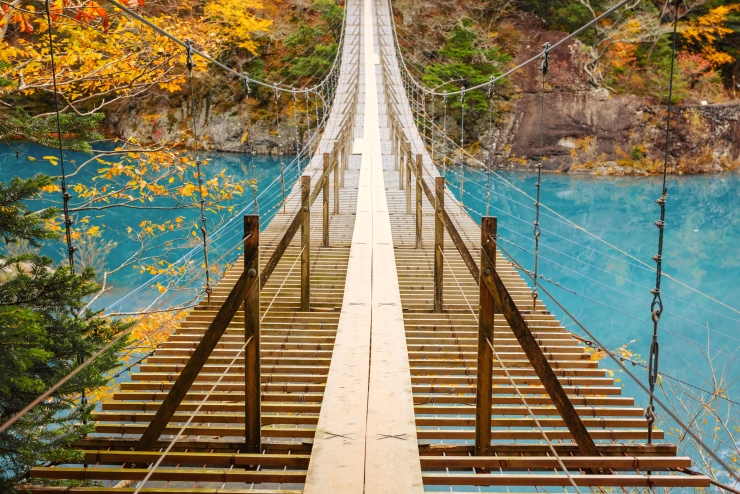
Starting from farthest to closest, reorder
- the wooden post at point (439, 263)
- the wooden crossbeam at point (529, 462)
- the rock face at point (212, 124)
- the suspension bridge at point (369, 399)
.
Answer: the rock face at point (212, 124) → the wooden post at point (439, 263) → the wooden crossbeam at point (529, 462) → the suspension bridge at point (369, 399)

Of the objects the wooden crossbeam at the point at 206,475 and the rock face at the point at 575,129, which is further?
the rock face at the point at 575,129

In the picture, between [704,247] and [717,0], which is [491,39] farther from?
[704,247]

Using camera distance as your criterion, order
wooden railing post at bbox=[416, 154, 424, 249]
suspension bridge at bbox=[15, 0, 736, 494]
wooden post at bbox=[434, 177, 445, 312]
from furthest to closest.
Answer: wooden railing post at bbox=[416, 154, 424, 249], wooden post at bbox=[434, 177, 445, 312], suspension bridge at bbox=[15, 0, 736, 494]

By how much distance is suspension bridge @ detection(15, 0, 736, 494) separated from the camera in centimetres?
181

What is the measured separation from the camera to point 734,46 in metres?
15.9

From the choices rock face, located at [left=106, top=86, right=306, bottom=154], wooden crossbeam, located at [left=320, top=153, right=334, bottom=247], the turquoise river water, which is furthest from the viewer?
rock face, located at [left=106, top=86, right=306, bottom=154]

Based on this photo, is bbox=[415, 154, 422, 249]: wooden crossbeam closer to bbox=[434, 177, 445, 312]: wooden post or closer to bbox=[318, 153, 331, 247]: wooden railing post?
bbox=[318, 153, 331, 247]: wooden railing post

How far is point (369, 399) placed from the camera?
1810mm

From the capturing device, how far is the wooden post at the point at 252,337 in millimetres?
1984

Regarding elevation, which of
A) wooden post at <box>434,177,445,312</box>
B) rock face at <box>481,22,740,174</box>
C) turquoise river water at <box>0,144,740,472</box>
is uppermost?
rock face at <box>481,22,740,174</box>

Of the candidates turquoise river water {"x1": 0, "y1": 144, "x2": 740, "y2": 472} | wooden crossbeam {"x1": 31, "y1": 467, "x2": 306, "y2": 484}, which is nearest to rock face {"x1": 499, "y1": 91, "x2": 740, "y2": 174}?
turquoise river water {"x1": 0, "y1": 144, "x2": 740, "y2": 472}

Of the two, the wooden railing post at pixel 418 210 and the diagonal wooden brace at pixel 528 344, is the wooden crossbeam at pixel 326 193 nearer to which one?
the wooden railing post at pixel 418 210

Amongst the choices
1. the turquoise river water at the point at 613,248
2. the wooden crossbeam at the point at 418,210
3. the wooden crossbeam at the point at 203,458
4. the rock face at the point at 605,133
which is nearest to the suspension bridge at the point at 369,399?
the wooden crossbeam at the point at 203,458

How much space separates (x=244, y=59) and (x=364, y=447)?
587 inches
